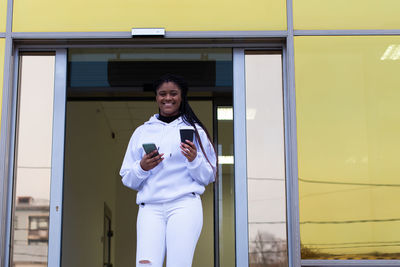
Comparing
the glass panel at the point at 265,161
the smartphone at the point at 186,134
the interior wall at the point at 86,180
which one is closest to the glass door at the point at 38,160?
the interior wall at the point at 86,180

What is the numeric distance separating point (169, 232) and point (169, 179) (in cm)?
36

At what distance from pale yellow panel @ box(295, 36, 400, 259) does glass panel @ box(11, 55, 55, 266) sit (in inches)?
74.5

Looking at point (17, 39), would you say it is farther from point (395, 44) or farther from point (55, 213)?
point (395, 44)

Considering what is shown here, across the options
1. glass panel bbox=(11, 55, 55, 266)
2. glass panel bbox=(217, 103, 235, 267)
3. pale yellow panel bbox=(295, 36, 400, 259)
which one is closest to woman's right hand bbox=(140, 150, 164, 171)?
glass panel bbox=(11, 55, 55, 266)

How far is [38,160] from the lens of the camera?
16.9 feet

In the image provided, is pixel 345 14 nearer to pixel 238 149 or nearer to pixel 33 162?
pixel 238 149

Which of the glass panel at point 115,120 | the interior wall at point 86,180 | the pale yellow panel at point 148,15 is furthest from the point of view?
the interior wall at point 86,180

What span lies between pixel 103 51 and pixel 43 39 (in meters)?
0.48

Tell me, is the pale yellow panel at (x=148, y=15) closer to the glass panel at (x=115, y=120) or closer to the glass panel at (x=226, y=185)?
the glass panel at (x=115, y=120)

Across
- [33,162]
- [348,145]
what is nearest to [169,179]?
[33,162]

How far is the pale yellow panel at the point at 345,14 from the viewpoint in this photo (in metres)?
5.23

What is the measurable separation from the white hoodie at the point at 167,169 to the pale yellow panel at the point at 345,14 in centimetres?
132

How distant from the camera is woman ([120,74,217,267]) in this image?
4.23 meters

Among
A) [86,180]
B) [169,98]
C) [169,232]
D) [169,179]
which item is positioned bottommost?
[169,232]
